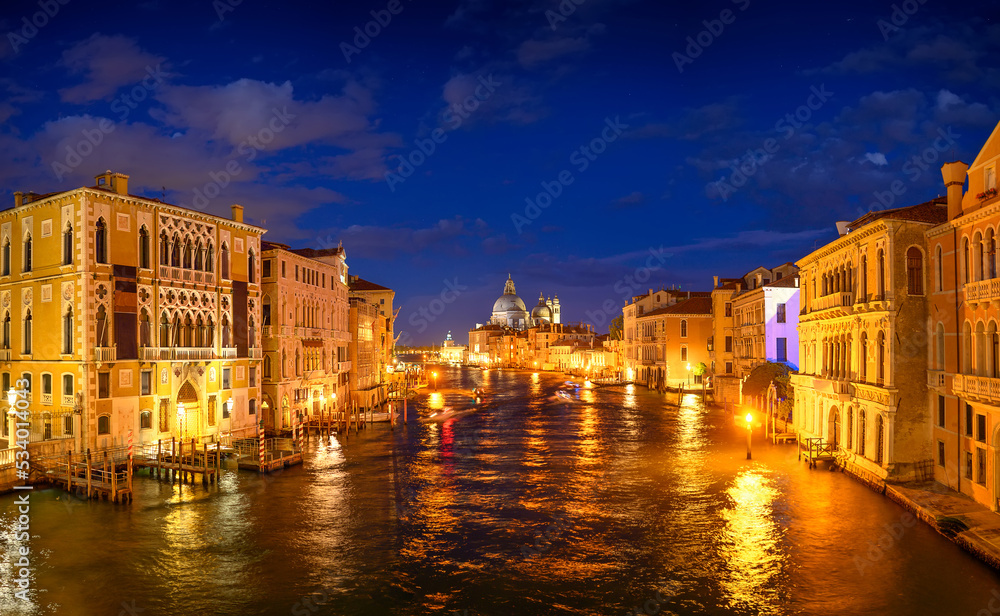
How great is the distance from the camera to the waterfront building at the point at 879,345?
2464 cm

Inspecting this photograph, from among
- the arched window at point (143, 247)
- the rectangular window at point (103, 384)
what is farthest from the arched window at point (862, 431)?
the arched window at point (143, 247)

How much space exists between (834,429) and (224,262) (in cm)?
3020

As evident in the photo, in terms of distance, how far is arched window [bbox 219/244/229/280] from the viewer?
3531cm

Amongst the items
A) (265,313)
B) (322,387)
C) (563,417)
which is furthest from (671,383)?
(265,313)

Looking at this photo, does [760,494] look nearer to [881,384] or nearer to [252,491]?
[881,384]

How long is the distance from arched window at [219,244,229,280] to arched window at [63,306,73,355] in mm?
7404

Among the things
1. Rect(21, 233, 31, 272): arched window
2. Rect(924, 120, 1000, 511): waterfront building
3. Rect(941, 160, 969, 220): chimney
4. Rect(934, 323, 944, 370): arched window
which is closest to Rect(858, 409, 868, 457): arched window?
Rect(924, 120, 1000, 511): waterfront building

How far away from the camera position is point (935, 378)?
23812mm

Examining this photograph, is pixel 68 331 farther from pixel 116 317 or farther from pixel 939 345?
pixel 939 345

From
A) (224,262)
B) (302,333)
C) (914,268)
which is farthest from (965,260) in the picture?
(302,333)

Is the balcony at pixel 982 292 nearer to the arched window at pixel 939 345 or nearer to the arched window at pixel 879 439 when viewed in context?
the arched window at pixel 939 345

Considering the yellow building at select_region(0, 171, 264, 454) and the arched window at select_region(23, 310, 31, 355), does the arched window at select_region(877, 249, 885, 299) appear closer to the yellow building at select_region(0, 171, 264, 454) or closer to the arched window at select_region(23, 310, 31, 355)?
the yellow building at select_region(0, 171, 264, 454)

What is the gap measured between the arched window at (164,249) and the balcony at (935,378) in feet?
103

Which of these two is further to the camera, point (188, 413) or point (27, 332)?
point (188, 413)
